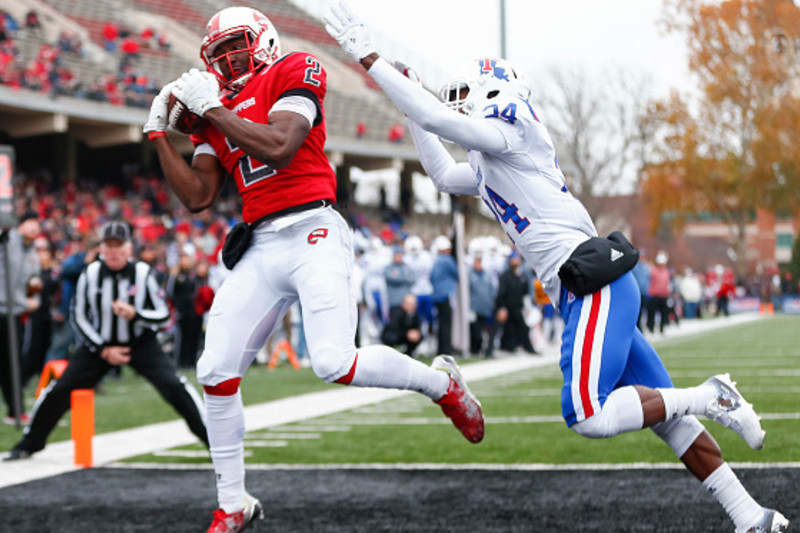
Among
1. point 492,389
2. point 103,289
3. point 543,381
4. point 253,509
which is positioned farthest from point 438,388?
point 543,381

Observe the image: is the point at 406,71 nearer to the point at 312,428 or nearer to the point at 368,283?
the point at 312,428

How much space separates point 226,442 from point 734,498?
2.07 m

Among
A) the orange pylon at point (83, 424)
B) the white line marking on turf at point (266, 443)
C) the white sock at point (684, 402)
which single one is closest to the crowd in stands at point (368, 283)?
the white line marking on turf at point (266, 443)

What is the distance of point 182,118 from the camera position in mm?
4645

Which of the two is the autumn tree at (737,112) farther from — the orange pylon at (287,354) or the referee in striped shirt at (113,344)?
the referee in striped shirt at (113,344)

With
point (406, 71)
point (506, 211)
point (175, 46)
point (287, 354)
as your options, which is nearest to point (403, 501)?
point (506, 211)

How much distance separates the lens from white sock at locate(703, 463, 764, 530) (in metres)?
4.09

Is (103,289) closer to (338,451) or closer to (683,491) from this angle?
(338,451)

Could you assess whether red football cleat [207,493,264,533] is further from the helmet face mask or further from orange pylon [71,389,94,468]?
orange pylon [71,389,94,468]

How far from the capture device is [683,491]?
17.5 ft

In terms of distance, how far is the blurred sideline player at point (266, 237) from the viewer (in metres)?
4.45

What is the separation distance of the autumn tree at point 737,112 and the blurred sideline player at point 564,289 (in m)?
37.7

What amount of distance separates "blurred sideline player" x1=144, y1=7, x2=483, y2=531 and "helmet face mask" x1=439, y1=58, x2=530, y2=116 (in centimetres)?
58

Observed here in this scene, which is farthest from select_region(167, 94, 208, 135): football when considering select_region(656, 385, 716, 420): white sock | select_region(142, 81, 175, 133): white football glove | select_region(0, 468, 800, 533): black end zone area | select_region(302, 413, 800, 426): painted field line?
select_region(302, 413, 800, 426): painted field line
